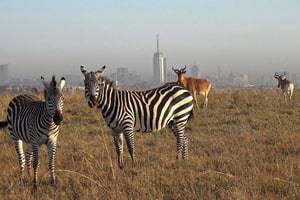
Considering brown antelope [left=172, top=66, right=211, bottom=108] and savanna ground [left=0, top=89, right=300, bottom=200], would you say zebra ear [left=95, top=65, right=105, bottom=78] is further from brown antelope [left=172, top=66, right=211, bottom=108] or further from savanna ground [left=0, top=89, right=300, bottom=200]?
brown antelope [left=172, top=66, right=211, bottom=108]

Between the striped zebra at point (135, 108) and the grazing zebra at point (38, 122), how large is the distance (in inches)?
49.9

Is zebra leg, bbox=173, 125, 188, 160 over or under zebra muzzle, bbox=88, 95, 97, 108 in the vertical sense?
under

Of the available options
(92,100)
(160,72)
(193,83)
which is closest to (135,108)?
(92,100)

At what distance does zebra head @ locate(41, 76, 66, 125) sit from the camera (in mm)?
6070

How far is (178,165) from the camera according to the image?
7.63 metres

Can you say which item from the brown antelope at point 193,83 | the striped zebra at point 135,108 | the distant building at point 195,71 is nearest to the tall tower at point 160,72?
the distant building at point 195,71

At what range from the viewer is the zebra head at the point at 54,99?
607 cm

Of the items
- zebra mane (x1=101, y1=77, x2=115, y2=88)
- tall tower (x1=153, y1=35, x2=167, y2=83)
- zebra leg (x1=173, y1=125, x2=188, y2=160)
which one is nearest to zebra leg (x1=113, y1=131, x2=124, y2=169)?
zebra mane (x1=101, y1=77, x2=115, y2=88)

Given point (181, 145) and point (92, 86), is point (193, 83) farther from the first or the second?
point (92, 86)

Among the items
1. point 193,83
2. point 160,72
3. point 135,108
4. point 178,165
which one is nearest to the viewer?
point 178,165

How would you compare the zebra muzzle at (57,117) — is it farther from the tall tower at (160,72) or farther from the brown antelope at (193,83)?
the tall tower at (160,72)

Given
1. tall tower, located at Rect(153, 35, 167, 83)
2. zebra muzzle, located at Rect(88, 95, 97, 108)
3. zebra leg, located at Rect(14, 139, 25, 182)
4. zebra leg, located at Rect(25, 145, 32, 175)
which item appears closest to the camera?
zebra leg, located at Rect(14, 139, 25, 182)

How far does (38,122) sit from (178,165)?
2.75 m

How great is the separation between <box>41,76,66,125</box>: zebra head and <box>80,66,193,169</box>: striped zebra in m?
1.49
